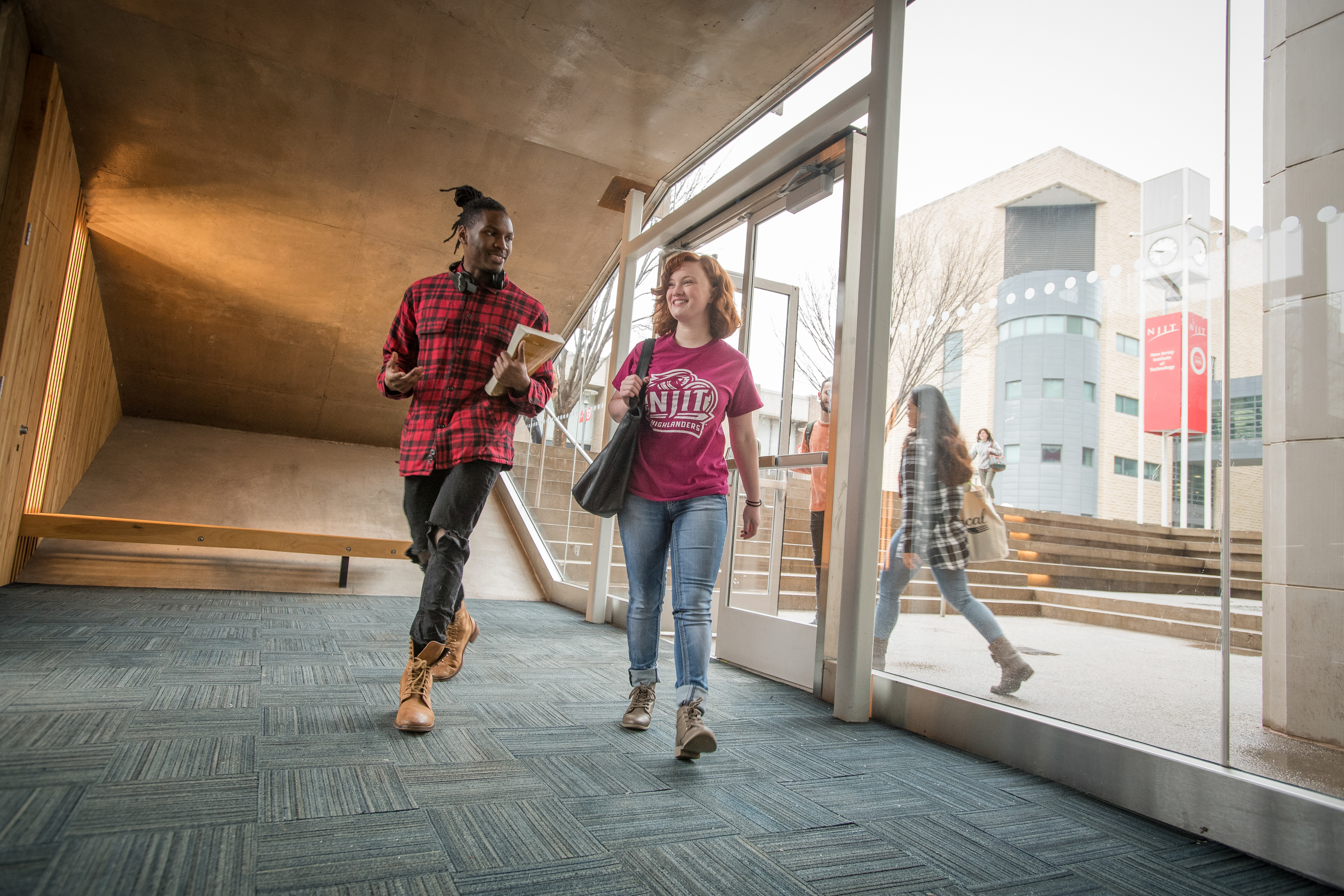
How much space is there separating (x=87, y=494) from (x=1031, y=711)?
18.2 ft

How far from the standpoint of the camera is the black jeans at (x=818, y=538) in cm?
291

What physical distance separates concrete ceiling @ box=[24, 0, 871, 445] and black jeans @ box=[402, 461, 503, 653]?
7.53 feet

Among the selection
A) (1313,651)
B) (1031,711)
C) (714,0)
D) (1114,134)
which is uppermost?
(714,0)

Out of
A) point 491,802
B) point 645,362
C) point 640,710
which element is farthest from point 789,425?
point 491,802

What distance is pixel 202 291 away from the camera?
5.35 metres

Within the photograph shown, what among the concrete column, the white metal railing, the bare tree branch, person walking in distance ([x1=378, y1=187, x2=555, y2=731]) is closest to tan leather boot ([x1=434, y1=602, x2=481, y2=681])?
person walking in distance ([x1=378, y1=187, x2=555, y2=731])

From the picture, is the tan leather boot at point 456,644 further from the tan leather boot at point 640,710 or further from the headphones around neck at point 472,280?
the headphones around neck at point 472,280

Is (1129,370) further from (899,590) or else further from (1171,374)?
(899,590)

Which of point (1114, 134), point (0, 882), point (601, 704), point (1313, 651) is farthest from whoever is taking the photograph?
point (601, 704)

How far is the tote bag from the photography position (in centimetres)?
226

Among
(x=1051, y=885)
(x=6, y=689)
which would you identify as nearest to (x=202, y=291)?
(x=6, y=689)

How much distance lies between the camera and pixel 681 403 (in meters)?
2.15

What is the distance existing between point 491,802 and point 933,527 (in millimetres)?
1609

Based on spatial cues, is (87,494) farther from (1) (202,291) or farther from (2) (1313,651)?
(2) (1313,651)
